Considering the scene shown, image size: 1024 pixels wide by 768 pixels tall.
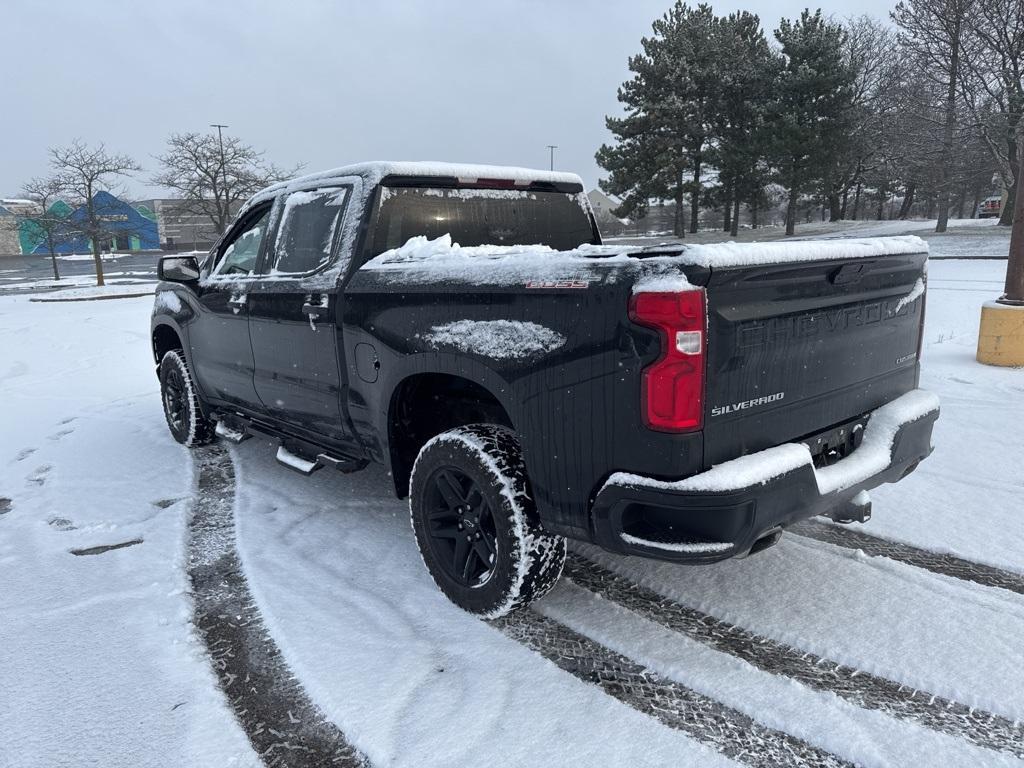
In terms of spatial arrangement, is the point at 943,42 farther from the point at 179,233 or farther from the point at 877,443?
the point at 179,233

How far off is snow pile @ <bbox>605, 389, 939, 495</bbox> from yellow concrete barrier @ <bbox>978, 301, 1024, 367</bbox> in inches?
188

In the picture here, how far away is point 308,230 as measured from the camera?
396cm

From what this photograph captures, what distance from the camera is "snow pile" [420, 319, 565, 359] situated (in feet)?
8.27

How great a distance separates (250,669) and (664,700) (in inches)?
59.4

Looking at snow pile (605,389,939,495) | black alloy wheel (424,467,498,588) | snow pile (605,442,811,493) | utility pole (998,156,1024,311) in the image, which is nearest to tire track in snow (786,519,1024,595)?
snow pile (605,389,939,495)

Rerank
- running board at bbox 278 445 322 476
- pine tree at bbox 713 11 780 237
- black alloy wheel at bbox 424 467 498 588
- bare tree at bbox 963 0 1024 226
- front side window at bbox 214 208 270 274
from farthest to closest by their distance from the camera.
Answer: pine tree at bbox 713 11 780 237 → bare tree at bbox 963 0 1024 226 → front side window at bbox 214 208 270 274 → running board at bbox 278 445 322 476 → black alloy wheel at bbox 424 467 498 588

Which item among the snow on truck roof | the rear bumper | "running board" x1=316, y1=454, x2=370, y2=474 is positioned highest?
the snow on truck roof

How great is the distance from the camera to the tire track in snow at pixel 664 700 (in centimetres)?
219

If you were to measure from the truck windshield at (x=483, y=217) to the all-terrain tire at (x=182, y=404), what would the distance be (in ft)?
8.51

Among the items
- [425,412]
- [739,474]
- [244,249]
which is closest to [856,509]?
[739,474]

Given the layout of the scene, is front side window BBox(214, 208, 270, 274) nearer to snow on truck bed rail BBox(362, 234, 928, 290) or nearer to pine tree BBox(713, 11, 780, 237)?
snow on truck bed rail BBox(362, 234, 928, 290)

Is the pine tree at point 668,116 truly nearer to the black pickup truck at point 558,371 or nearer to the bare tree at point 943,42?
the bare tree at point 943,42

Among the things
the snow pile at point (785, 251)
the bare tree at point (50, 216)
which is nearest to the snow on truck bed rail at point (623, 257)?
the snow pile at point (785, 251)

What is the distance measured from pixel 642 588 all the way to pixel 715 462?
1.10 metres
